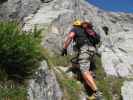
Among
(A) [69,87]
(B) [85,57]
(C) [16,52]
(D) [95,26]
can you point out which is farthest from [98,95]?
(D) [95,26]

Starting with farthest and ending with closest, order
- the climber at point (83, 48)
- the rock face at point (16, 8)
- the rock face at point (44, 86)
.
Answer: the rock face at point (16, 8) < the climber at point (83, 48) < the rock face at point (44, 86)

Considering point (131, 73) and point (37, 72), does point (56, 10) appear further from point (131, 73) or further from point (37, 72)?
point (37, 72)

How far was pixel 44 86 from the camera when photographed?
41.8 ft

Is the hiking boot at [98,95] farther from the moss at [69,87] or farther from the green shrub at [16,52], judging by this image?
the green shrub at [16,52]

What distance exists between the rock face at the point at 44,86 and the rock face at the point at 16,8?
7883mm

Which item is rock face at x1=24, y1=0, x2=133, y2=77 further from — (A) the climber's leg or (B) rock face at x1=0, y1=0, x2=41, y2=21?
(A) the climber's leg

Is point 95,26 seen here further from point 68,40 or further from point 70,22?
point 68,40

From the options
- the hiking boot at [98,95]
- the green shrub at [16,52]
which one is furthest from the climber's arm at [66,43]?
the green shrub at [16,52]

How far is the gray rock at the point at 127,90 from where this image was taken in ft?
50.7

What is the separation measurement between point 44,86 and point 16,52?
4.78 feet

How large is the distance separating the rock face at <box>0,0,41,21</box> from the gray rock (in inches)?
262

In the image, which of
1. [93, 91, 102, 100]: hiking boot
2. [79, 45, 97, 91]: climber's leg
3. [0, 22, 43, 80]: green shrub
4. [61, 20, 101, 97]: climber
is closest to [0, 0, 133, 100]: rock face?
[93, 91, 102, 100]: hiking boot

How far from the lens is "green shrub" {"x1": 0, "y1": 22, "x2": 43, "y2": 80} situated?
38.3ft

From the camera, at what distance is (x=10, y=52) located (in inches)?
461
